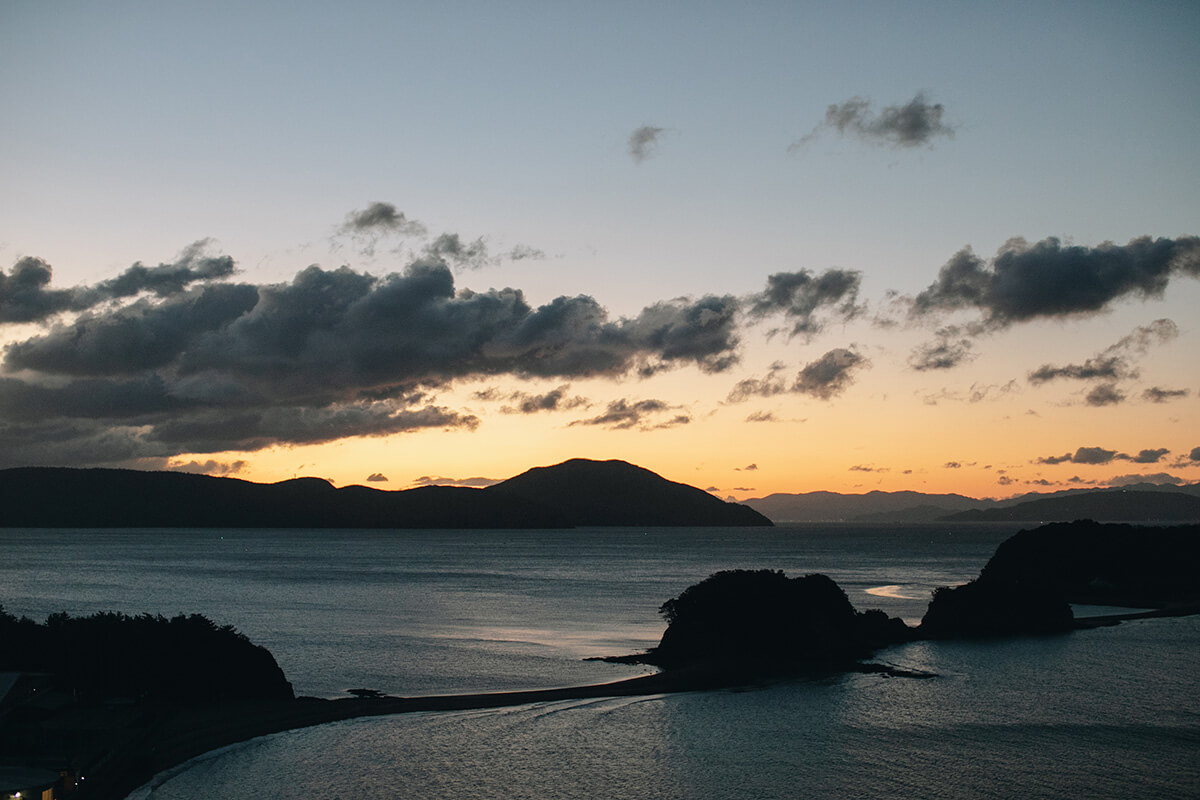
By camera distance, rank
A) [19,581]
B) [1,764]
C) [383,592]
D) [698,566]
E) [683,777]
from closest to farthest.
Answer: [1,764], [683,777], [383,592], [19,581], [698,566]

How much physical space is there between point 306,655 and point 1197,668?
6273 cm

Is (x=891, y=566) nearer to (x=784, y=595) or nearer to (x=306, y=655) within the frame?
(x=784, y=595)

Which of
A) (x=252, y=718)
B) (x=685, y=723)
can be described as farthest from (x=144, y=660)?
(x=685, y=723)

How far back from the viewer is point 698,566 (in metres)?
180

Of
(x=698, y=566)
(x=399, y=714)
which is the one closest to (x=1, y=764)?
(x=399, y=714)

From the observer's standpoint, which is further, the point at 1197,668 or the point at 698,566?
the point at 698,566

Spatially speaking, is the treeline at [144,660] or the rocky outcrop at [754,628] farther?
the rocky outcrop at [754,628]

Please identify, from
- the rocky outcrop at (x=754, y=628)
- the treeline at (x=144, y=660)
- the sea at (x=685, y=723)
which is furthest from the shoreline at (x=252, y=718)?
the rocky outcrop at (x=754, y=628)

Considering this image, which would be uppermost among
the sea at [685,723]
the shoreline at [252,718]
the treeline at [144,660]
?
the treeline at [144,660]

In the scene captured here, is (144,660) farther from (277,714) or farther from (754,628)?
(754,628)

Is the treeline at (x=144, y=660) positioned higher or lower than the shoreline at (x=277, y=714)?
higher

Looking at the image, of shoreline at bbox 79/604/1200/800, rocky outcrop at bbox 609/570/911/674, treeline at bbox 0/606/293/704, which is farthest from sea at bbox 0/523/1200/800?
treeline at bbox 0/606/293/704

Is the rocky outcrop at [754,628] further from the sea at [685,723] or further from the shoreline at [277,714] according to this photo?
the sea at [685,723]

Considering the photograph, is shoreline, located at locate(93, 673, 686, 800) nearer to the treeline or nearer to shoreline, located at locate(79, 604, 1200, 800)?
shoreline, located at locate(79, 604, 1200, 800)
